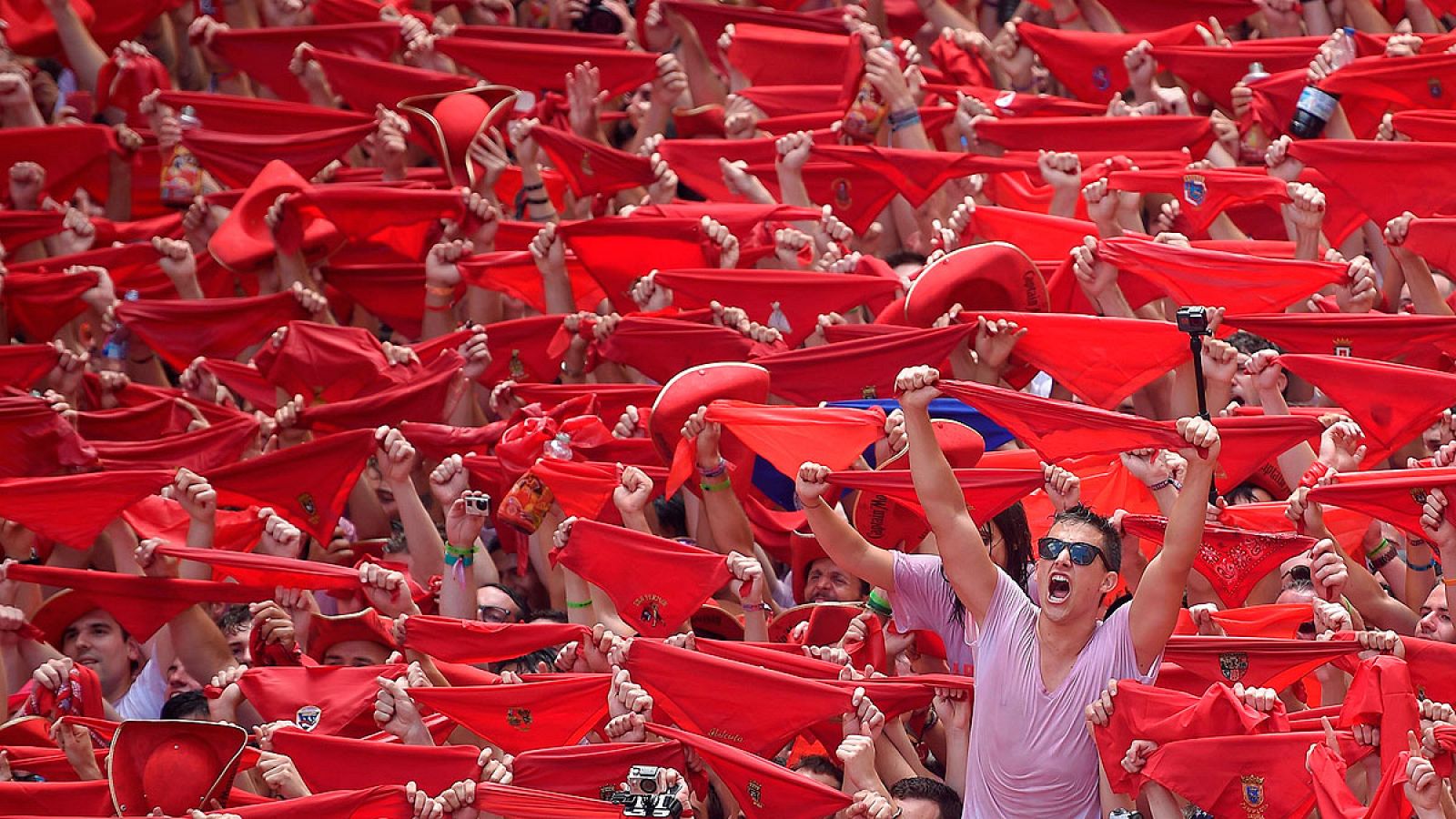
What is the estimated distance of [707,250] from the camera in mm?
7996

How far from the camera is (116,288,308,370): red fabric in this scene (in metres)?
8.48

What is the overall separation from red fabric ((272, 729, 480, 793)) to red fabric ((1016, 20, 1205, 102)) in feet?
15.2

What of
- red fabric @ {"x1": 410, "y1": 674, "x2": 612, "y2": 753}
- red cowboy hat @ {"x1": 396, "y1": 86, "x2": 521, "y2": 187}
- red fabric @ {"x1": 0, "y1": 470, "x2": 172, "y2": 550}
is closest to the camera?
red fabric @ {"x1": 410, "y1": 674, "x2": 612, "y2": 753}

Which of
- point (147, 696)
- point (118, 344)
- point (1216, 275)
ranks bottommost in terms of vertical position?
point (147, 696)

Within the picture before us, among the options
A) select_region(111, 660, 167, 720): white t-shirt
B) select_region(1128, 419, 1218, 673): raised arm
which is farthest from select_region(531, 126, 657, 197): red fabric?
select_region(1128, 419, 1218, 673): raised arm

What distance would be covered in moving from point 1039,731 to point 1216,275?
2.30 metres

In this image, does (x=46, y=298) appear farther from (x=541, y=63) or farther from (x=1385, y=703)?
(x=1385, y=703)

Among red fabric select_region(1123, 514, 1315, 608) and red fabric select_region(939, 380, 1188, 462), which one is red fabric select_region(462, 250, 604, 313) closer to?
red fabric select_region(939, 380, 1188, 462)

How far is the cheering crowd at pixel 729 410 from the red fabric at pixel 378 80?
24 millimetres

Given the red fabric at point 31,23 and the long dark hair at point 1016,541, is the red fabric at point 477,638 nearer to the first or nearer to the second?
the long dark hair at point 1016,541

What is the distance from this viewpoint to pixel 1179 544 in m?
4.84

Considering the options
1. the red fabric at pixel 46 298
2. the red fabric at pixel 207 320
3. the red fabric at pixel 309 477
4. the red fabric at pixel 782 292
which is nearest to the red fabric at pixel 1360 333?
the red fabric at pixel 782 292

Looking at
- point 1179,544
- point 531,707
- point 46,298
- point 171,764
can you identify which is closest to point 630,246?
point 46,298

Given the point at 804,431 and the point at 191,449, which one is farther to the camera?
the point at 191,449
